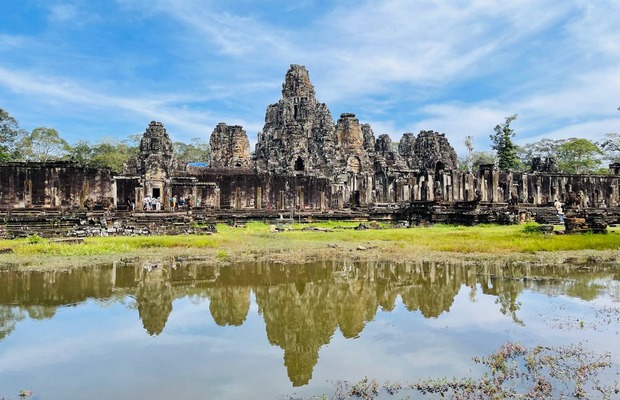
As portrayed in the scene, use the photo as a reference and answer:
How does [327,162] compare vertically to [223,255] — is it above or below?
above

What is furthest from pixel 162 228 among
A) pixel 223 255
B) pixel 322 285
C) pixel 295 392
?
pixel 295 392

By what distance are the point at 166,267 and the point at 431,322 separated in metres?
7.34

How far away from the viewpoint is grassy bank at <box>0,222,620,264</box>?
14.1 meters

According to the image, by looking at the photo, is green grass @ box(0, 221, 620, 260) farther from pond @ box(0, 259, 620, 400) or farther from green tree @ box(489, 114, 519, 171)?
green tree @ box(489, 114, 519, 171)

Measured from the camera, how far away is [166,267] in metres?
12.4

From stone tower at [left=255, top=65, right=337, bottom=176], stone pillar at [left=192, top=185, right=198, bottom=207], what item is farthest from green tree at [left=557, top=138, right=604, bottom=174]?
stone pillar at [left=192, top=185, right=198, bottom=207]

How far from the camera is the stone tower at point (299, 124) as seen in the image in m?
43.3

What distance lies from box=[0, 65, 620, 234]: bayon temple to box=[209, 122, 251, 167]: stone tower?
0.32 feet

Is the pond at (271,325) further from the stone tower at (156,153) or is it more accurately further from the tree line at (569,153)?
the tree line at (569,153)

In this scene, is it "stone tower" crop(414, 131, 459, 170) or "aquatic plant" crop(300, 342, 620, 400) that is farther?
"stone tower" crop(414, 131, 459, 170)

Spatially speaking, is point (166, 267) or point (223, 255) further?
point (223, 255)

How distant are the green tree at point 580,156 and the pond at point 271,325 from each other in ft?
201

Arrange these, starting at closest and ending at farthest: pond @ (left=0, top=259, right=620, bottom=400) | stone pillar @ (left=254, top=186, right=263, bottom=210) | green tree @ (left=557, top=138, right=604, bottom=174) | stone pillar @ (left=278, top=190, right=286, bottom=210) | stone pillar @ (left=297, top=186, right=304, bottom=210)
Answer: pond @ (left=0, top=259, right=620, bottom=400) < stone pillar @ (left=254, top=186, right=263, bottom=210) < stone pillar @ (left=278, top=190, right=286, bottom=210) < stone pillar @ (left=297, top=186, right=304, bottom=210) < green tree @ (left=557, top=138, right=604, bottom=174)

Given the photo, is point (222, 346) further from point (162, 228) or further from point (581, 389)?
point (162, 228)
